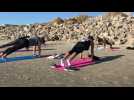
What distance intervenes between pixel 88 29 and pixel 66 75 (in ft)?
78.2

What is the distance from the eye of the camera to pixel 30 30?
1607 inches

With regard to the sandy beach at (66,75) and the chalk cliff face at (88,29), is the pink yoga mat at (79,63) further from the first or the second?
the chalk cliff face at (88,29)

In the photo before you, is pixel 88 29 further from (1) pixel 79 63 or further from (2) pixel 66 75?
(2) pixel 66 75

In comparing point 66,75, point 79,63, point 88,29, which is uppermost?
point 88,29

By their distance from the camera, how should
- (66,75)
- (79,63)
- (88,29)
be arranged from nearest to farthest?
(66,75)
(79,63)
(88,29)

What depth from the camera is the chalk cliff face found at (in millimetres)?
29623

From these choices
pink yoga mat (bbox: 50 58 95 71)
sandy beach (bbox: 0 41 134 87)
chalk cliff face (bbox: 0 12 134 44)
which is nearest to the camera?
sandy beach (bbox: 0 41 134 87)

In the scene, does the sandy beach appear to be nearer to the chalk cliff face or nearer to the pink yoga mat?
the pink yoga mat

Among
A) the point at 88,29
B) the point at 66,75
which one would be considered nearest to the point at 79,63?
the point at 66,75

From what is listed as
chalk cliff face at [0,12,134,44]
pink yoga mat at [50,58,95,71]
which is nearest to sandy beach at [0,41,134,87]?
pink yoga mat at [50,58,95,71]

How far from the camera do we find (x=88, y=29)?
115ft

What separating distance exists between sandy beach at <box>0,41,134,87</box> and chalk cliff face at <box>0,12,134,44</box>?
1278 cm
